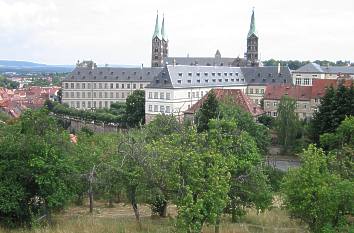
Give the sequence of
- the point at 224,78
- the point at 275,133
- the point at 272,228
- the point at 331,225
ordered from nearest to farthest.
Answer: the point at 331,225 < the point at 272,228 < the point at 275,133 < the point at 224,78

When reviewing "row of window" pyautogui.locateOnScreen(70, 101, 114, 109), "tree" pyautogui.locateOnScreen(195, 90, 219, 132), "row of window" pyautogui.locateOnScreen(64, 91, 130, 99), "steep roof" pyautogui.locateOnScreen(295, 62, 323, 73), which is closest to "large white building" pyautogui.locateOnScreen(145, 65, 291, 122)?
"steep roof" pyautogui.locateOnScreen(295, 62, 323, 73)

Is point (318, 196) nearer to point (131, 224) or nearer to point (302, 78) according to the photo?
point (131, 224)

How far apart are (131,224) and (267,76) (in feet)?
229

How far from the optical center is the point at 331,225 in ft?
66.9

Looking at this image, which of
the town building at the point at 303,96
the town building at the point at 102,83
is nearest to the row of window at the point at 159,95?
the town building at the point at 303,96

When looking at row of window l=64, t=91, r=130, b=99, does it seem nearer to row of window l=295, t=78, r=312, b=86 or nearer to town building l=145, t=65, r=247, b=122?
town building l=145, t=65, r=247, b=122

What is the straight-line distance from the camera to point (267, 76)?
299 ft

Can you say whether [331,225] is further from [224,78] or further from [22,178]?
[224,78]

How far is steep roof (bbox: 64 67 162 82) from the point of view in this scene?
375 feet

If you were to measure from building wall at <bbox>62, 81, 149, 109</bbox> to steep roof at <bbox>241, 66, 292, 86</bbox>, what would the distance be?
2966 cm

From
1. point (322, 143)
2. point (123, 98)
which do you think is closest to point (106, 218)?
point (322, 143)

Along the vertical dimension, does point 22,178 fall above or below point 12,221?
above

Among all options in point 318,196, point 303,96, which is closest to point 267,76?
point 303,96

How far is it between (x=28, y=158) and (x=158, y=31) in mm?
105513
